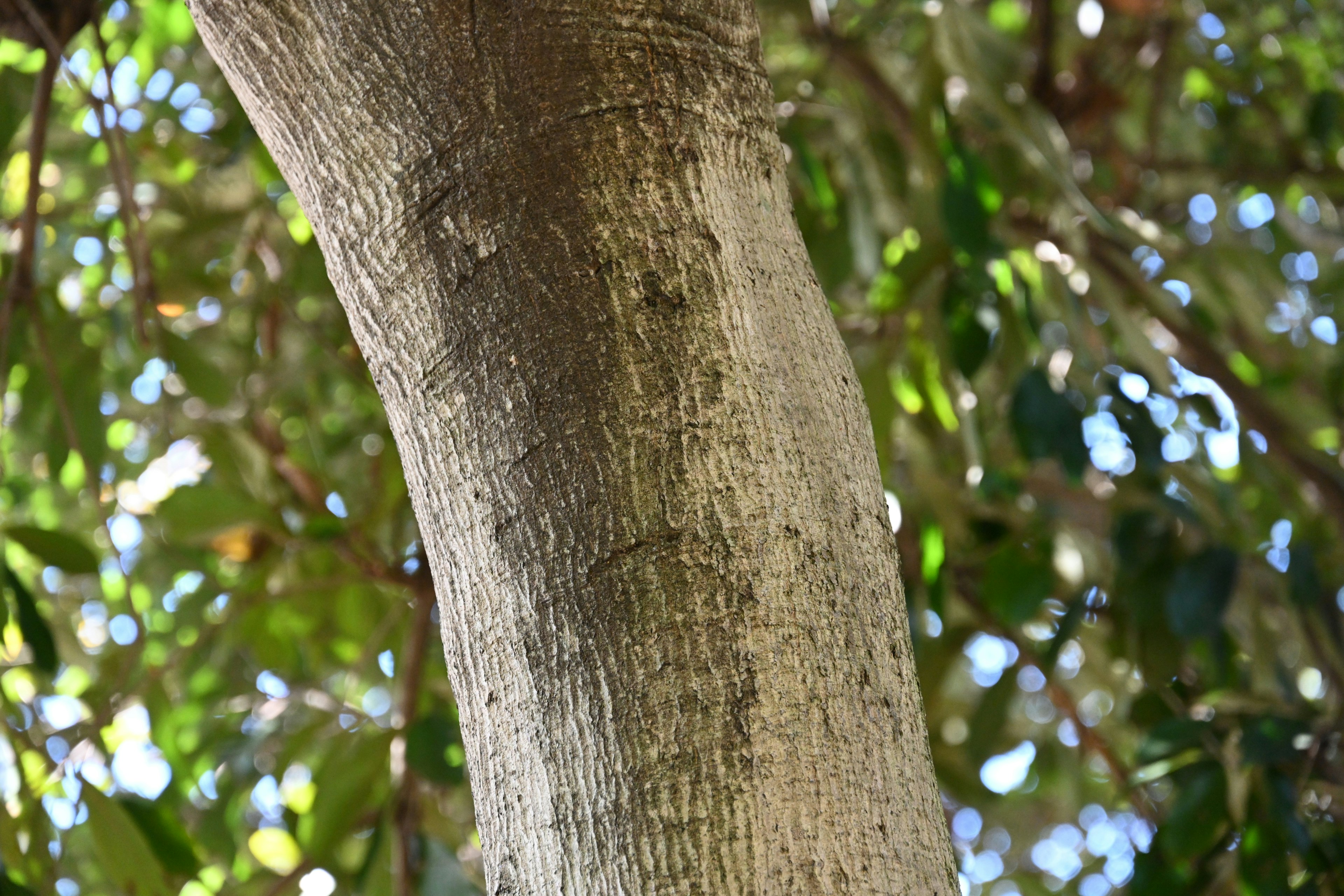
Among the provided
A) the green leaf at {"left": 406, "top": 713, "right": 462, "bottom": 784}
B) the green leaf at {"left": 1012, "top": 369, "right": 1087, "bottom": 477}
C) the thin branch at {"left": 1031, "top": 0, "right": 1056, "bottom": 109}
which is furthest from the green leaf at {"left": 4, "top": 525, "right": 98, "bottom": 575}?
the thin branch at {"left": 1031, "top": 0, "right": 1056, "bottom": 109}

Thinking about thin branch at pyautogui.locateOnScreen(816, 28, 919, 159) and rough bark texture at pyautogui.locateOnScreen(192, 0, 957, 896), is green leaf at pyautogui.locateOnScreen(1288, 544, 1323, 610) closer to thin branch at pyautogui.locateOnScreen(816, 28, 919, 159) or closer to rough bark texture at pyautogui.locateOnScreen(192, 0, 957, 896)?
thin branch at pyautogui.locateOnScreen(816, 28, 919, 159)

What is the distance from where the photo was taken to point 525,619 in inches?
19.3

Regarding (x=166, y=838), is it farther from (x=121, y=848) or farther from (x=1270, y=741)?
(x=1270, y=741)

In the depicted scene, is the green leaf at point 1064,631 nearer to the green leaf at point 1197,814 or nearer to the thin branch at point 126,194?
the green leaf at point 1197,814

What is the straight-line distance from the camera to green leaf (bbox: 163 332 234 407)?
1.74 metres

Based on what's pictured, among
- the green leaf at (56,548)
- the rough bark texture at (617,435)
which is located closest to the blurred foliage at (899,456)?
the green leaf at (56,548)

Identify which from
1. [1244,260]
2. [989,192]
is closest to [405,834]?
[989,192]

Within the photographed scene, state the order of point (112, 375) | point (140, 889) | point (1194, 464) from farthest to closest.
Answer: point (112, 375)
point (1194, 464)
point (140, 889)

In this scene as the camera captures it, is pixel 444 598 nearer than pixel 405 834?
Yes

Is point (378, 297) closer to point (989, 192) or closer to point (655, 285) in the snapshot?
point (655, 285)

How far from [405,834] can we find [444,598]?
3.39ft

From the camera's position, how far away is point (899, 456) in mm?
2156

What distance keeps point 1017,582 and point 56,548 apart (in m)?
1.31

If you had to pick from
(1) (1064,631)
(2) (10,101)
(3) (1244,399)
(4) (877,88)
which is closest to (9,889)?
(2) (10,101)
